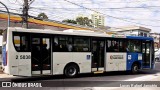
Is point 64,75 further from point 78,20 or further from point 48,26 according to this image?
point 78,20

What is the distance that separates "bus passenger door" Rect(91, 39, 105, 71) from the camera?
664 inches

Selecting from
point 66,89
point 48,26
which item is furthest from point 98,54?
point 48,26

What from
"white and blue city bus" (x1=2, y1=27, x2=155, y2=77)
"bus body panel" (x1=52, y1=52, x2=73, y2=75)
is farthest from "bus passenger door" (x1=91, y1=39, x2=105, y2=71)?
"bus body panel" (x1=52, y1=52, x2=73, y2=75)

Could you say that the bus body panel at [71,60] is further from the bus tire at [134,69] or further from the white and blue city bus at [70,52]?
the bus tire at [134,69]

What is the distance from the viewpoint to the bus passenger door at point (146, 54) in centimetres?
1986

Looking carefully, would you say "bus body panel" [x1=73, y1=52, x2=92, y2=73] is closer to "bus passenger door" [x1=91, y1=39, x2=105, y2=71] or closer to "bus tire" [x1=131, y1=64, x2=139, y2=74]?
"bus passenger door" [x1=91, y1=39, x2=105, y2=71]

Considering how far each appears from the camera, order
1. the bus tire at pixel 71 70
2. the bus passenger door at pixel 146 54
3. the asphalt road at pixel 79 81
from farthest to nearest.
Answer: the bus passenger door at pixel 146 54 → the bus tire at pixel 71 70 → the asphalt road at pixel 79 81

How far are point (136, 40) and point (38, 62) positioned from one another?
7.84 meters

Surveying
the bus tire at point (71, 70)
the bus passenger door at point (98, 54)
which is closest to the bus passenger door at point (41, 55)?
the bus tire at point (71, 70)

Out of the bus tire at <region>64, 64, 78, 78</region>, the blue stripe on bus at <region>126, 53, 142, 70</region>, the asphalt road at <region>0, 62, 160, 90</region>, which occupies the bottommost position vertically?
the asphalt road at <region>0, 62, 160, 90</region>

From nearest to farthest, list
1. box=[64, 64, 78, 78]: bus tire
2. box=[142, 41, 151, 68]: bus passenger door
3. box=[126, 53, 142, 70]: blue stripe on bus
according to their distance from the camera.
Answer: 1. box=[64, 64, 78, 78]: bus tire
2. box=[126, 53, 142, 70]: blue stripe on bus
3. box=[142, 41, 151, 68]: bus passenger door

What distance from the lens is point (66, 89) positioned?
1129 cm

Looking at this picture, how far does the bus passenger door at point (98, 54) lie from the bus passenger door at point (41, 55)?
315cm

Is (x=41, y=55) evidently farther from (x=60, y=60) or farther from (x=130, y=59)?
(x=130, y=59)
